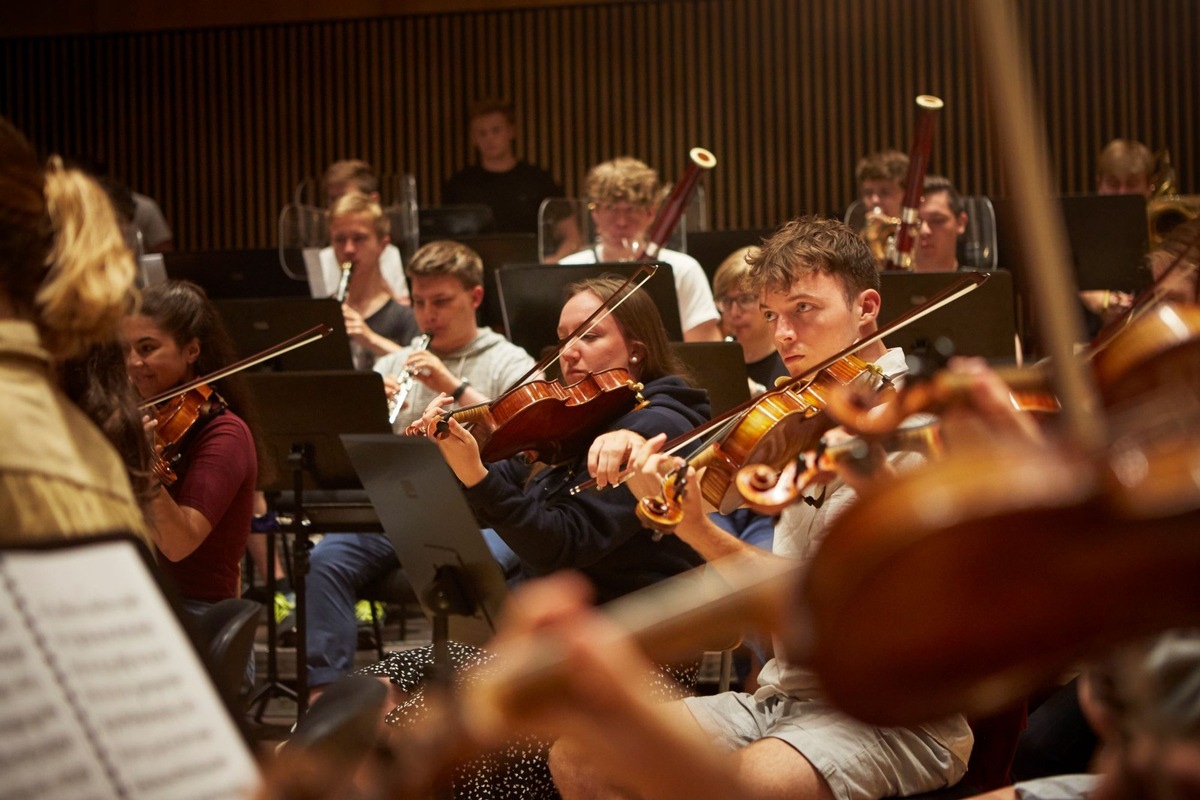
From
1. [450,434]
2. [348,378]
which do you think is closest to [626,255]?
[348,378]

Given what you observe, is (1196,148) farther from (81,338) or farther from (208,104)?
(81,338)

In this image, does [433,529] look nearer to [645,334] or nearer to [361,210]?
[645,334]

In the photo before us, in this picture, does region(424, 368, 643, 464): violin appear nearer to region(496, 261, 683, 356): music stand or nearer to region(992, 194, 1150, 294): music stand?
region(496, 261, 683, 356): music stand

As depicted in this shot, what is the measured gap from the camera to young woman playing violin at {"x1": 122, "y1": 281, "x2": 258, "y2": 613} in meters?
2.88

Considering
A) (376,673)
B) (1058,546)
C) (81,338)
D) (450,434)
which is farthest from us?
(450,434)

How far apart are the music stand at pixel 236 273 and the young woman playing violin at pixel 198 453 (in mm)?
1878

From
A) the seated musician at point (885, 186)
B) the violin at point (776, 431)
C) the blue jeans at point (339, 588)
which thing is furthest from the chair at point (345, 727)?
the seated musician at point (885, 186)

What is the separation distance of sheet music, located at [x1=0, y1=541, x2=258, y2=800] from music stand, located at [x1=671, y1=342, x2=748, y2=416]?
2.42 metres

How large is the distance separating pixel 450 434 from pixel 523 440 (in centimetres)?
24

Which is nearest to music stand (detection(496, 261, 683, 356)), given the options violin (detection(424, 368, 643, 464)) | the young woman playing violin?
violin (detection(424, 368, 643, 464))

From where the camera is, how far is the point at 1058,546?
0.84 metres

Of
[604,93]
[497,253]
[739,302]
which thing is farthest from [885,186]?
[604,93]

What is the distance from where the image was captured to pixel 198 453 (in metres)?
Result: 3.02

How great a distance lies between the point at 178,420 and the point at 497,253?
84.1 inches
